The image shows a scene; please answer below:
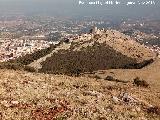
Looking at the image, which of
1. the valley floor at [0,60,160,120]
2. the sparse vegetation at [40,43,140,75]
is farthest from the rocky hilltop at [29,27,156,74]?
the valley floor at [0,60,160,120]

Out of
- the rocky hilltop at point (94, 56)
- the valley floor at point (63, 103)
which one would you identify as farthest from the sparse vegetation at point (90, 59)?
the valley floor at point (63, 103)

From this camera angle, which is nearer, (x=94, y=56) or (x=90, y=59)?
(x=90, y=59)

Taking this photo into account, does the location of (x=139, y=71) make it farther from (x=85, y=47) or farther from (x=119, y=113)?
(x=85, y=47)

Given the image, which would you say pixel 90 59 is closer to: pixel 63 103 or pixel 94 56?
pixel 94 56

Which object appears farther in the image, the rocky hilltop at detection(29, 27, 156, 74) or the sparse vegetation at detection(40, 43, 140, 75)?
Result: the rocky hilltop at detection(29, 27, 156, 74)

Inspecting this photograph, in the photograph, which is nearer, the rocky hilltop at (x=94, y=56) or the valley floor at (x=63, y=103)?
the valley floor at (x=63, y=103)

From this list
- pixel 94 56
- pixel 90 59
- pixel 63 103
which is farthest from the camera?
pixel 94 56

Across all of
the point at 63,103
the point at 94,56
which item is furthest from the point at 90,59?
the point at 63,103

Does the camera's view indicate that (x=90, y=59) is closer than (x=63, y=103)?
No

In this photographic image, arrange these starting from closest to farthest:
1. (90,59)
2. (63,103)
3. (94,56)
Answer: (63,103)
(90,59)
(94,56)

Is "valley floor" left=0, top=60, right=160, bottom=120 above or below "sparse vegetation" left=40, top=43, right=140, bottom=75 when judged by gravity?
above

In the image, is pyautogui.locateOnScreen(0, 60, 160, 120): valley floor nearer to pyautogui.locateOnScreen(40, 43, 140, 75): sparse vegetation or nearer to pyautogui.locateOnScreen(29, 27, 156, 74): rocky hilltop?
pyautogui.locateOnScreen(29, 27, 156, 74): rocky hilltop

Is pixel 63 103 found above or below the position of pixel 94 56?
above

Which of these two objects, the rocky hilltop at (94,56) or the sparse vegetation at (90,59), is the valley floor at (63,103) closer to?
the rocky hilltop at (94,56)
